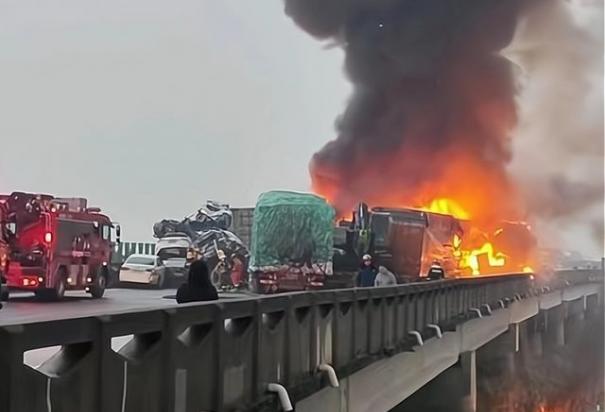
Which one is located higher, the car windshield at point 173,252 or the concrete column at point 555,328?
the car windshield at point 173,252

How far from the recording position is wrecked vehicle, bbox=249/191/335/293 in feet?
79.2

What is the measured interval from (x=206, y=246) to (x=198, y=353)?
80.7ft

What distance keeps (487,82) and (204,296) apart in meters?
37.5

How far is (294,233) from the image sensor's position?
957 inches

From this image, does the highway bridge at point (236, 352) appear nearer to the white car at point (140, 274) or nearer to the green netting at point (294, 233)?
the green netting at point (294, 233)

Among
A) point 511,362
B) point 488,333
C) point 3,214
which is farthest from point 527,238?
point 3,214

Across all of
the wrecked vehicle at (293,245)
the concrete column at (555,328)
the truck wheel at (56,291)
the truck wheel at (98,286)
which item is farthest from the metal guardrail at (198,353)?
the concrete column at (555,328)

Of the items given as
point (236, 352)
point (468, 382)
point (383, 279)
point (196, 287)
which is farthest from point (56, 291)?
point (236, 352)

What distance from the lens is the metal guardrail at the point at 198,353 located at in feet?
13.5

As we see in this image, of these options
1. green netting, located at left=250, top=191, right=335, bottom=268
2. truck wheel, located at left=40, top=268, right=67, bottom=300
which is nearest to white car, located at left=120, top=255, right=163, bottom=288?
green netting, located at left=250, top=191, right=335, bottom=268

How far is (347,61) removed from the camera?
44.4 meters

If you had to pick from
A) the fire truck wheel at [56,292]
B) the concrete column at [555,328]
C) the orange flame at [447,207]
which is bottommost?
the concrete column at [555,328]

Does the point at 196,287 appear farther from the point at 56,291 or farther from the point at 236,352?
the point at 56,291

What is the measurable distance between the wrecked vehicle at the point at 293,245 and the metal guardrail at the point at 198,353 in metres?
11.7
